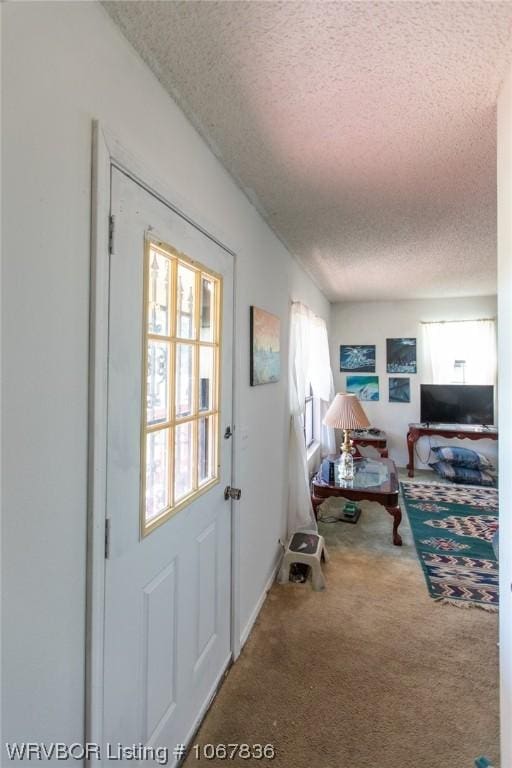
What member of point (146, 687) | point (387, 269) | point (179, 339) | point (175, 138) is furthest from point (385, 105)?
point (387, 269)

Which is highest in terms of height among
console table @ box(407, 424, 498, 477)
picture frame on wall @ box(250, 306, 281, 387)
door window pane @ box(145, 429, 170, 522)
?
picture frame on wall @ box(250, 306, 281, 387)

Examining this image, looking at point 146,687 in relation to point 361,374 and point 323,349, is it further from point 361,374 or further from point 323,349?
point 361,374

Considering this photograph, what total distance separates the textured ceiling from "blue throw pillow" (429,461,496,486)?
3.21m

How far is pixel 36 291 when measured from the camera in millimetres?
721

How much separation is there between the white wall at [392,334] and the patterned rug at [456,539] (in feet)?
2.72

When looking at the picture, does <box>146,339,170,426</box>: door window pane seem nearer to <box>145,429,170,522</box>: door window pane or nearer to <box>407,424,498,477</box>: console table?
<box>145,429,170,522</box>: door window pane

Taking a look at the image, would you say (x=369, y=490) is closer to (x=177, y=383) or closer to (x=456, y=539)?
(x=456, y=539)

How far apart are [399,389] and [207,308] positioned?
4296 mm

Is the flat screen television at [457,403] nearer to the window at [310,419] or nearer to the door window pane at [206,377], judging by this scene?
the window at [310,419]

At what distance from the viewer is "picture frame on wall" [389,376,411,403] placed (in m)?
5.08

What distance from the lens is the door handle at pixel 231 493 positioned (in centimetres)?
165

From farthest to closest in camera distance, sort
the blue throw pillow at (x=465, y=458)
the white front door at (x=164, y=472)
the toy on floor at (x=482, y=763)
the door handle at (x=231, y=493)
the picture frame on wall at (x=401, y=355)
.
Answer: the picture frame on wall at (x=401, y=355), the blue throw pillow at (x=465, y=458), the door handle at (x=231, y=493), the toy on floor at (x=482, y=763), the white front door at (x=164, y=472)

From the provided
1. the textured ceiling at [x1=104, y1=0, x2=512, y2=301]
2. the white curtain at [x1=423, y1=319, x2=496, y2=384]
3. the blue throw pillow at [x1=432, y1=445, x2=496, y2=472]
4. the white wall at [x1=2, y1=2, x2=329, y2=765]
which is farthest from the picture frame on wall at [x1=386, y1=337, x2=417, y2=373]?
the white wall at [x1=2, y1=2, x2=329, y2=765]

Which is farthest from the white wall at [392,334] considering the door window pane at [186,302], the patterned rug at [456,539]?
the door window pane at [186,302]
